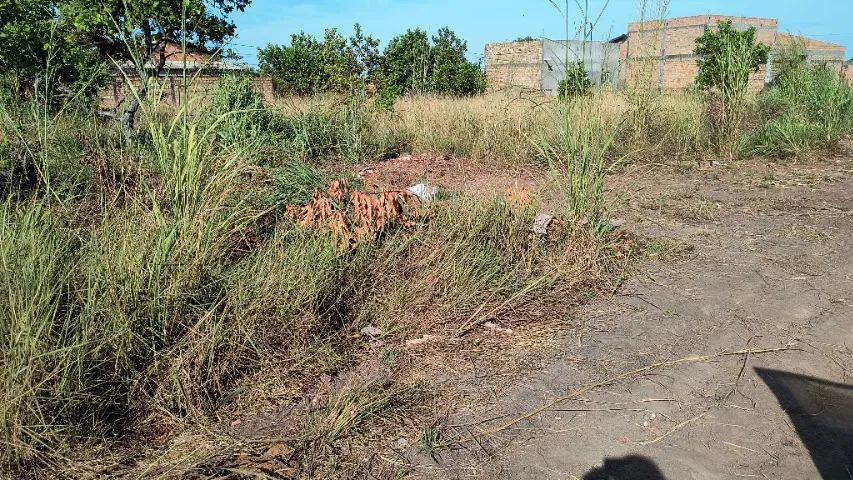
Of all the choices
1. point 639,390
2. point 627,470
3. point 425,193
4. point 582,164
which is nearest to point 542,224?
point 582,164

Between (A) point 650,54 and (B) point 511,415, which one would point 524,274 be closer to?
(B) point 511,415

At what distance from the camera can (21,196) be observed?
3900mm

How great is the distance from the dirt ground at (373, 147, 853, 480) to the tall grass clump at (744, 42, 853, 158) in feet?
11.5

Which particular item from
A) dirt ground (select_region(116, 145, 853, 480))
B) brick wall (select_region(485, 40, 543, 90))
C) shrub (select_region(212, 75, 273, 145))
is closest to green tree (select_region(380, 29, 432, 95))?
brick wall (select_region(485, 40, 543, 90))

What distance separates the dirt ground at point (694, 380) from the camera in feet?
7.55

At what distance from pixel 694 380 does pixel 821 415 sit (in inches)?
19.4

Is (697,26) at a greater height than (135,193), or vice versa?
(697,26)

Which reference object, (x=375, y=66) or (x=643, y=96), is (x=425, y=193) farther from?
(x=375, y=66)

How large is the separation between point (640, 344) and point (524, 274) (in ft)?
2.70

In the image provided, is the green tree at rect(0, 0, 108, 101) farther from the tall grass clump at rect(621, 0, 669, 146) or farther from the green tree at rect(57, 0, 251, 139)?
the tall grass clump at rect(621, 0, 669, 146)

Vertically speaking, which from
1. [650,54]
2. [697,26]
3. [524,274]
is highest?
[697,26]

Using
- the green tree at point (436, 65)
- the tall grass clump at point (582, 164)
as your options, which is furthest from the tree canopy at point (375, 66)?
the tall grass clump at point (582, 164)

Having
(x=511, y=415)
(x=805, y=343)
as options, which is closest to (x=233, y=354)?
(x=511, y=415)

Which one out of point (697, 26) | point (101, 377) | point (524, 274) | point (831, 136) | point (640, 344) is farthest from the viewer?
point (697, 26)
